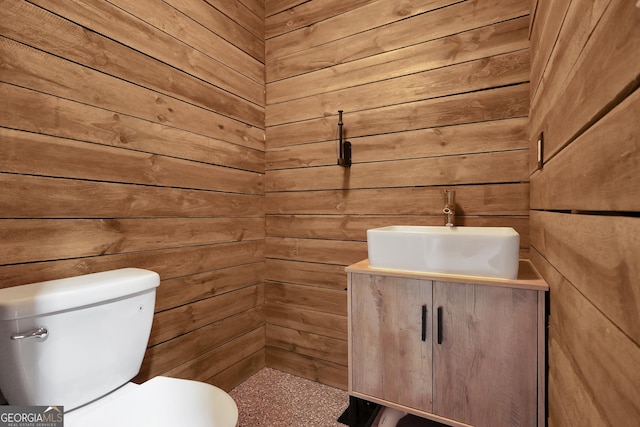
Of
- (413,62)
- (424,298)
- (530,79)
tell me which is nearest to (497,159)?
(530,79)

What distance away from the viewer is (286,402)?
1.78 meters

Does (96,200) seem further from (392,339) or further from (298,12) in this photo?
(298,12)

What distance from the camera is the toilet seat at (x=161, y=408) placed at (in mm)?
937

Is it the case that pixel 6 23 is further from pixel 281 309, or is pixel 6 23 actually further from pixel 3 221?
pixel 281 309

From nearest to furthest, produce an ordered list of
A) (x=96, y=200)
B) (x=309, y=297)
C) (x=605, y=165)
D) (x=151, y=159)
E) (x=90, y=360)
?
(x=605, y=165), (x=90, y=360), (x=96, y=200), (x=151, y=159), (x=309, y=297)

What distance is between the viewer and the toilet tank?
2.92 ft

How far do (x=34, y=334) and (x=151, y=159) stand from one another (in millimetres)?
810

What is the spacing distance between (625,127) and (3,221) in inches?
61.7

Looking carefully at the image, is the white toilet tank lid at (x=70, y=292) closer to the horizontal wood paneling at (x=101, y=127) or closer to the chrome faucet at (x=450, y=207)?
the horizontal wood paneling at (x=101, y=127)

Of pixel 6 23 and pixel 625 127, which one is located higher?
pixel 6 23

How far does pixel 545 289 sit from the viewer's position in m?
1.02

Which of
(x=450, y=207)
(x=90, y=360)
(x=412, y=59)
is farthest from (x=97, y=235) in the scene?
(x=412, y=59)

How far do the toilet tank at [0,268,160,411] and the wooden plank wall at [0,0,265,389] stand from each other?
236 millimetres

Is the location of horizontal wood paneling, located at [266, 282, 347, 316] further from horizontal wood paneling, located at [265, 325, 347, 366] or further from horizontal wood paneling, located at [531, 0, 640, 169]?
horizontal wood paneling, located at [531, 0, 640, 169]
